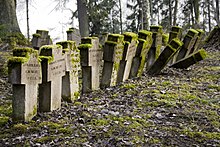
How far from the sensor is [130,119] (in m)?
4.62

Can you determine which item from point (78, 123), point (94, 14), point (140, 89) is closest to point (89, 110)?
point (78, 123)

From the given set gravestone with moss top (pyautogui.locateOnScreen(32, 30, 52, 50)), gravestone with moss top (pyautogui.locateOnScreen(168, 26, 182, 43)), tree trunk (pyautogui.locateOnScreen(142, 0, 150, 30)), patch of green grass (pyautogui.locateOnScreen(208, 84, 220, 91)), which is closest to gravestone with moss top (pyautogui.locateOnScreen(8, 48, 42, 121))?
patch of green grass (pyautogui.locateOnScreen(208, 84, 220, 91))

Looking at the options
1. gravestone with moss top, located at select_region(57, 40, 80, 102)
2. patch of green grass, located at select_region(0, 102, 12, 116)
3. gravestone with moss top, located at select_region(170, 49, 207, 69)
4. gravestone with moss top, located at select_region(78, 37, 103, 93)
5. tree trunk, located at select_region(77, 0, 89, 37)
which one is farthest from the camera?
tree trunk, located at select_region(77, 0, 89, 37)

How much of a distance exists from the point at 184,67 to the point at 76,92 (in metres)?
3.80

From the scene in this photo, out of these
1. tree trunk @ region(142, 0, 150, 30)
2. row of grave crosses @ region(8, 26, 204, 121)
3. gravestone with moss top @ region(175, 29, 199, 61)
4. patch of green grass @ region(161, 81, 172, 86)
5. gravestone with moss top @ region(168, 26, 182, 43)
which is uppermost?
tree trunk @ region(142, 0, 150, 30)

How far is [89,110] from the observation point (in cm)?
502

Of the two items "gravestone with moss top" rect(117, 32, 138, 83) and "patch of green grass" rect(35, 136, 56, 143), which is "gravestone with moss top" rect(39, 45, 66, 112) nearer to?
"patch of green grass" rect(35, 136, 56, 143)

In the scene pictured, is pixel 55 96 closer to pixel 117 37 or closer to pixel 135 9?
pixel 117 37

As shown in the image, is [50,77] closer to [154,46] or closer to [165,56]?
[165,56]

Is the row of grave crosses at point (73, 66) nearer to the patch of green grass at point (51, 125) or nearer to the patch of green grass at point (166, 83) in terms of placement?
the patch of green grass at point (51, 125)

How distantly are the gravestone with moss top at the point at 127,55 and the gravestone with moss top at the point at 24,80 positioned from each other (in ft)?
8.96

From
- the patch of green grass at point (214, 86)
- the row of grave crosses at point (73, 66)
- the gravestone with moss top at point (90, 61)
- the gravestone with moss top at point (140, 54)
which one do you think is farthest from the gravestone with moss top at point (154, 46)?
the gravestone with moss top at point (90, 61)

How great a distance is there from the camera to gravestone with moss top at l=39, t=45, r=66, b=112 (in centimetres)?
480

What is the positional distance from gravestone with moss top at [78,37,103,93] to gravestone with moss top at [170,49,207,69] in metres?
2.74
